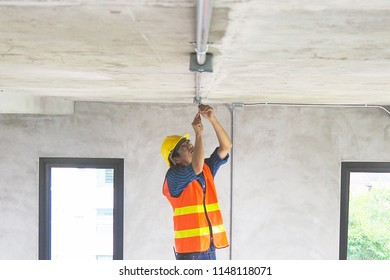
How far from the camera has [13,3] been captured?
98cm

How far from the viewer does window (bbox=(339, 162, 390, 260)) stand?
14.5 ft

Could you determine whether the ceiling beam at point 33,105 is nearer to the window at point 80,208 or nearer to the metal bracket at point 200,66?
the window at point 80,208

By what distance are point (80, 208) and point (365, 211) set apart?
2.89 meters

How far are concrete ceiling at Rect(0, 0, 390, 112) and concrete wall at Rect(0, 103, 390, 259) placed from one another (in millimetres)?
2150

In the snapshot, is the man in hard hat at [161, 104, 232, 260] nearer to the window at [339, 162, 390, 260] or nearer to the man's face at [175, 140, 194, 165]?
the man's face at [175, 140, 194, 165]

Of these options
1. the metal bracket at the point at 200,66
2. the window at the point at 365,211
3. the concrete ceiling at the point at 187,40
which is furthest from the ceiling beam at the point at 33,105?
the window at the point at 365,211

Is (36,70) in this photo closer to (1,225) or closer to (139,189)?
(139,189)

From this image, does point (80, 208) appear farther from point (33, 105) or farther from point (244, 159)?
point (244, 159)

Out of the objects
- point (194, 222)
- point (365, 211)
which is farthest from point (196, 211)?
point (365, 211)

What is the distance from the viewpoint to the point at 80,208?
184 inches

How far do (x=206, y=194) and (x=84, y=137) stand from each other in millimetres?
1791

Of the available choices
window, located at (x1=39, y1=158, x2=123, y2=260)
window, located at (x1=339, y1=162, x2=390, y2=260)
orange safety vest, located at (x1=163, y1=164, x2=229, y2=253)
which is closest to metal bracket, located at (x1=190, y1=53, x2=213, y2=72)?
orange safety vest, located at (x1=163, y1=164, x2=229, y2=253)

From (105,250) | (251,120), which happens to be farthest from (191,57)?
(105,250)

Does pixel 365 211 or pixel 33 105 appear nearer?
pixel 33 105
